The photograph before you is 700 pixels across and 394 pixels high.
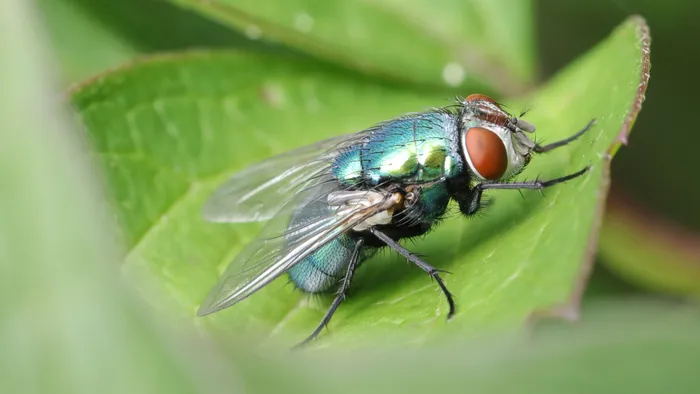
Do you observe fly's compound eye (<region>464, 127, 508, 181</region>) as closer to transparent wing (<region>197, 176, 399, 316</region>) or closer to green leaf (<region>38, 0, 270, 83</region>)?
transparent wing (<region>197, 176, 399, 316</region>)

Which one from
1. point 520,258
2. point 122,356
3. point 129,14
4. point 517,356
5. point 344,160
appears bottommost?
point 520,258

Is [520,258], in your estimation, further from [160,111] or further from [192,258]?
[160,111]

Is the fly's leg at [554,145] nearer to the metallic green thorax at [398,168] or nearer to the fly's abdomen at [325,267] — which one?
the metallic green thorax at [398,168]

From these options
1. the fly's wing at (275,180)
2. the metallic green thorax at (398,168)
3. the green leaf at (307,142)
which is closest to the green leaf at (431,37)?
the green leaf at (307,142)

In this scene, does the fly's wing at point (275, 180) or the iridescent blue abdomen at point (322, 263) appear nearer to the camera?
the iridescent blue abdomen at point (322, 263)

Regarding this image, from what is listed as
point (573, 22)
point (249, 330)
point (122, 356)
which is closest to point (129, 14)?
point (249, 330)

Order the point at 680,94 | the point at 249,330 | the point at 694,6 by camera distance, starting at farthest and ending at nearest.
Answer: the point at 680,94, the point at 694,6, the point at 249,330
